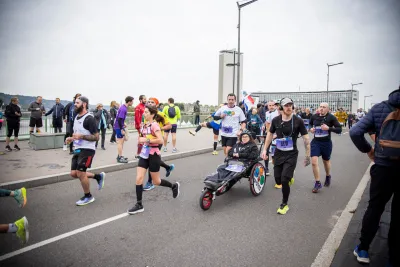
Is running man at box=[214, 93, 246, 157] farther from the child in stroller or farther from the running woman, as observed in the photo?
the running woman

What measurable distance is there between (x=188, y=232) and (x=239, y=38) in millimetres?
12394

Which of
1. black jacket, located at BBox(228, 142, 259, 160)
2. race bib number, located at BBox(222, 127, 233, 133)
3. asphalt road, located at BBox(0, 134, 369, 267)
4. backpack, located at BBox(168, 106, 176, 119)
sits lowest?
asphalt road, located at BBox(0, 134, 369, 267)

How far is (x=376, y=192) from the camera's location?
111 inches

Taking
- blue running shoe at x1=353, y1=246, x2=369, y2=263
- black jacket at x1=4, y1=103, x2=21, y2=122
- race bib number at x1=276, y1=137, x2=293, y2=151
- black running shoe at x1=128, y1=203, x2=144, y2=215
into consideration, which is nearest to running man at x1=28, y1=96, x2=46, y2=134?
black jacket at x1=4, y1=103, x2=21, y2=122

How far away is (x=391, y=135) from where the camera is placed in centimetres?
266

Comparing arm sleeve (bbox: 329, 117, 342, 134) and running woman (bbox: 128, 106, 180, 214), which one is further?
arm sleeve (bbox: 329, 117, 342, 134)

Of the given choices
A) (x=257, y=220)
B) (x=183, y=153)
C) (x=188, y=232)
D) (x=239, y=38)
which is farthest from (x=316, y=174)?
(x=239, y=38)

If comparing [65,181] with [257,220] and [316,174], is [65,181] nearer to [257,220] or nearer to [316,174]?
[257,220]

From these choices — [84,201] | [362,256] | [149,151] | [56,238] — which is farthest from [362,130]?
[84,201]

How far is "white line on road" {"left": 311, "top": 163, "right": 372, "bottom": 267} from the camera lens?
2.99m

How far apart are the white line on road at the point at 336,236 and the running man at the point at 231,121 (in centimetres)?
292

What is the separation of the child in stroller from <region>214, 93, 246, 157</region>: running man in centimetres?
101

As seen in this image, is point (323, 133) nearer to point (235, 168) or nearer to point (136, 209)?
point (235, 168)

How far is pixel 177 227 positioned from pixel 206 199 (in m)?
0.87
